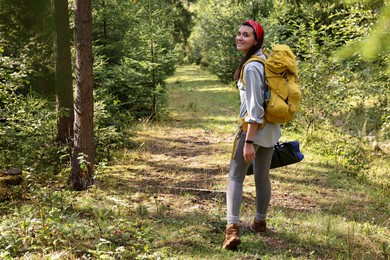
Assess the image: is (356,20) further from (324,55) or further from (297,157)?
(297,157)

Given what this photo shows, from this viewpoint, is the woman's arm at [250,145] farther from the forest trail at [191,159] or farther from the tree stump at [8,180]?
the tree stump at [8,180]

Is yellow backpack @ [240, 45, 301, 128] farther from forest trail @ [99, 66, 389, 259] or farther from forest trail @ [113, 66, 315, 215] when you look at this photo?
forest trail @ [113, 66, 315, 215]

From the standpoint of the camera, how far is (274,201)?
545 cm

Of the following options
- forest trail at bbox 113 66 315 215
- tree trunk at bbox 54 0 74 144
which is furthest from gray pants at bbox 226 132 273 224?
tree trunk at bbox 54 0 74 144

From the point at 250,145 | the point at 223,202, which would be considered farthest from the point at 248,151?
the point at 223,202

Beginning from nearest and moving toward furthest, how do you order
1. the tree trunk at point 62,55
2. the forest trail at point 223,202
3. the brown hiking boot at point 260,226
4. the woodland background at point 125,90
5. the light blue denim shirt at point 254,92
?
the light blue denim shirt at point 254,92 < the forest trail at point 223,202 < the brown hiking boot at point 260,226 < the woodland background at point 125,90 < the tree trunk at point 62,55

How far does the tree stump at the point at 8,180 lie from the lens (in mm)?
5285

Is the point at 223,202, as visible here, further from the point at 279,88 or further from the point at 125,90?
the point at 125,90

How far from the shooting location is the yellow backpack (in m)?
3.31

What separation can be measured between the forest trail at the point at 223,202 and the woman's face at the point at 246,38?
1.90m

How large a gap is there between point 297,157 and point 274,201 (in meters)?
1.70

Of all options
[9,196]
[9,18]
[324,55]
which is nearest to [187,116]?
[324,55]

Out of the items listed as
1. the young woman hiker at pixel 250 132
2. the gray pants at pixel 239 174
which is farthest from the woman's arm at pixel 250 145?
the gray pants at pixel 239 174

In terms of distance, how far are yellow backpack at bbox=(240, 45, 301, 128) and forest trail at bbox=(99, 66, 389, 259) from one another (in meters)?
1.31
